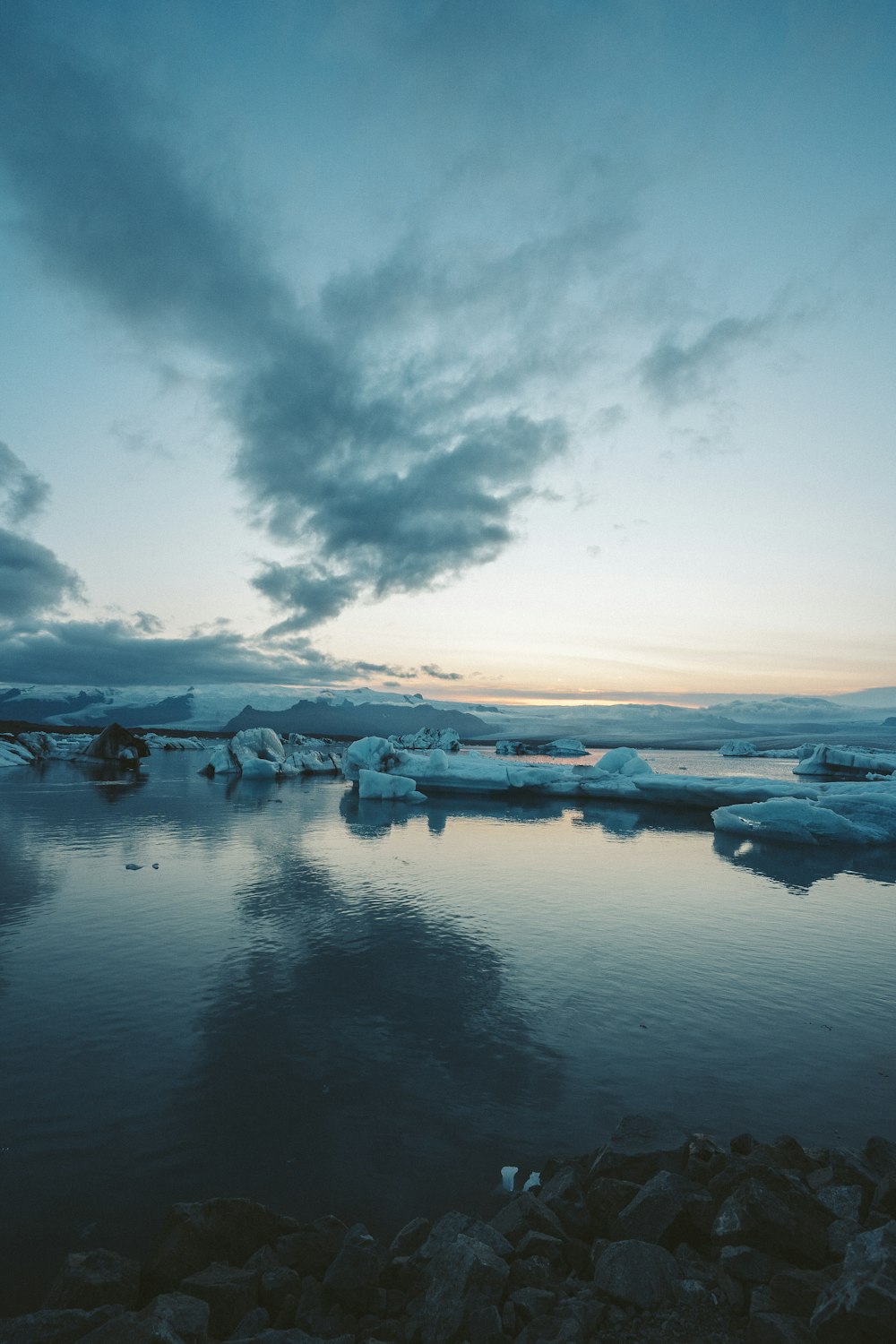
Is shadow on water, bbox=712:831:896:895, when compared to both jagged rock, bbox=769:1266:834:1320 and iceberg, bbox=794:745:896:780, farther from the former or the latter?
iceberg, bbox=794:745:896:780

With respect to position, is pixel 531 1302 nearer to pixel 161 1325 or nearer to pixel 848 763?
pixel 161 1325

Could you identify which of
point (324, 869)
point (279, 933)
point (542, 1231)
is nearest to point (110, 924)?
point (279, 933)

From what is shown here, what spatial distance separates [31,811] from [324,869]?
1506cm

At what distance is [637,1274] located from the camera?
3625 mm

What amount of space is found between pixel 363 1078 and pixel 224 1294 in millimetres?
2968

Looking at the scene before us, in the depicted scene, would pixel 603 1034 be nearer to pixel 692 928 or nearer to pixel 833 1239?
pixel 833 1239

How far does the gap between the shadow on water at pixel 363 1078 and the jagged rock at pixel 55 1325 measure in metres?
1.40

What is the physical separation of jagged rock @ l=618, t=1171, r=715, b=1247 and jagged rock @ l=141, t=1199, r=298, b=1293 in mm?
2205

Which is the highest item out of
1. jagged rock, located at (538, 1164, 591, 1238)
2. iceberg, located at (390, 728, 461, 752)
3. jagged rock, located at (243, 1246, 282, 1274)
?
jagged rock, located at (243, 1246, 282, 1274)

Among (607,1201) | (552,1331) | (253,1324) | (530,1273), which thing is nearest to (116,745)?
(253,1324)

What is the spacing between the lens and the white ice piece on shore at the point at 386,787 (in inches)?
1312

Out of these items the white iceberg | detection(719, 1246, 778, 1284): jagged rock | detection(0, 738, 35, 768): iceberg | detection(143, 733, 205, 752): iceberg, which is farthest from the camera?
detection(143, 733, 205, 752): iceberg

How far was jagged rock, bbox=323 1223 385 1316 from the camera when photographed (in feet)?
12.1

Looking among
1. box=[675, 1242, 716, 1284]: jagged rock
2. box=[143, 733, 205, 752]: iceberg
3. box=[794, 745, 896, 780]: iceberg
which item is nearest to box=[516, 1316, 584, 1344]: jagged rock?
box=[675, 1242, 716, 1284]: jagged rock
